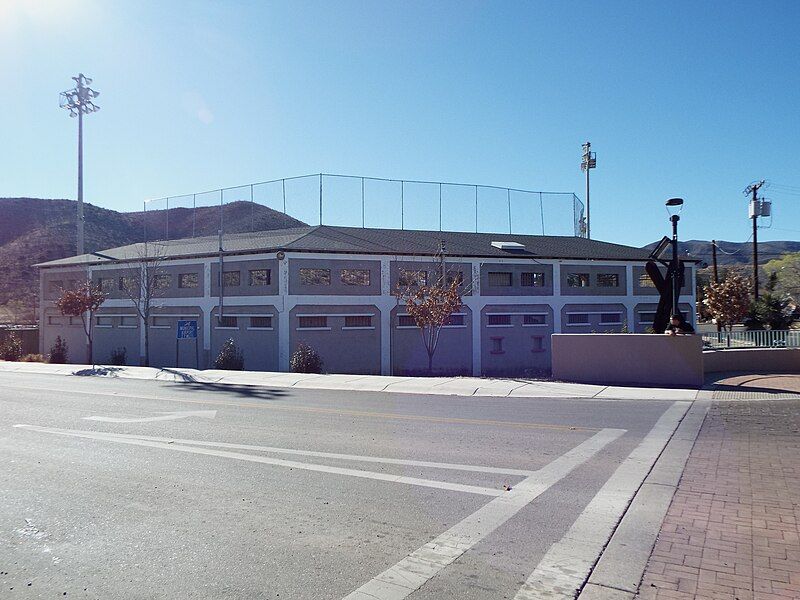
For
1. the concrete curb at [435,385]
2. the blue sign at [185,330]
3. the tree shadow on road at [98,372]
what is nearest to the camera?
the concrete curb at [435,385]

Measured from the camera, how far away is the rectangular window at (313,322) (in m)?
30.0

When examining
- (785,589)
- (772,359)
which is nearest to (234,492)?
(785,589)

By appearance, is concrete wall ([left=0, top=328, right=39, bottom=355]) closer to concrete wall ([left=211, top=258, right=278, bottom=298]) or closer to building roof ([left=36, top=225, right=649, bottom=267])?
building roof ([left=36, top=225, right=649, bottom=267])

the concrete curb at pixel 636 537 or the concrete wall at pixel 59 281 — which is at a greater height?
the concrete wall at pixel 59 281

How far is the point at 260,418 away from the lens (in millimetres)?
12680

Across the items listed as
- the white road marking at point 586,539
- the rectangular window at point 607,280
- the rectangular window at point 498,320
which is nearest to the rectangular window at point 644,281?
the rectangular window at point 607,280

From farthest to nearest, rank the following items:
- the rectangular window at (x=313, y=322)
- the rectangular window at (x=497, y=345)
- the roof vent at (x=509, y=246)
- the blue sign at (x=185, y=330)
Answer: the roof vent at (x=509, y=246) < the rectangular window at (x=497, y=345) < the rectangular window at (x=313, y=322) < the blue sign at (x=185, y=330)

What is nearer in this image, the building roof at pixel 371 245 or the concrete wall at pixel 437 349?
the building roof at pixel 371 245

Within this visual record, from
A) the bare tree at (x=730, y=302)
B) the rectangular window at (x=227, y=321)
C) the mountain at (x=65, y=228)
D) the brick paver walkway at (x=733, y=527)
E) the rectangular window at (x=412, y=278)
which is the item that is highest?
the mountain at (x=65, y=228)

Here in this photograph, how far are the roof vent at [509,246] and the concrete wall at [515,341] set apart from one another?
3273 mm

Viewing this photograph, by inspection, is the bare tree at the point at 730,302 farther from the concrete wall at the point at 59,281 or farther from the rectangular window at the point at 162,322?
the concrete wall at the point at 59,281

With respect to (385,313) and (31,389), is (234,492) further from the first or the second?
A: (385,313)

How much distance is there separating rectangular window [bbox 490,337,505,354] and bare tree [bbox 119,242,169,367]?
18061mm

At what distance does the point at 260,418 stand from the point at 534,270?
25.4 metres
